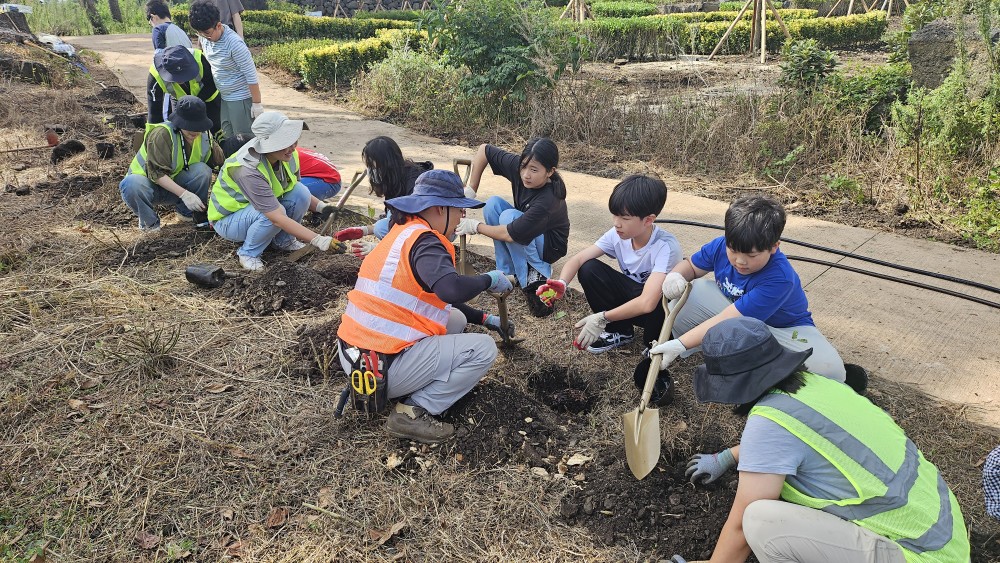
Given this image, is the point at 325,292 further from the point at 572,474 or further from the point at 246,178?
the point at 572,474

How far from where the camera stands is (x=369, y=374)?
256cm

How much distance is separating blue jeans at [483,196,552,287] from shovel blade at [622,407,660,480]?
155 centimetres

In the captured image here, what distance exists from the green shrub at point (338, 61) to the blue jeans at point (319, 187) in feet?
16.8

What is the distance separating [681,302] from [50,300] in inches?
130

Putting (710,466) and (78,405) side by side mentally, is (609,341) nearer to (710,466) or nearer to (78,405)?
(710,466)

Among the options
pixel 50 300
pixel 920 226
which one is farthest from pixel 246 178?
pixel 920 226

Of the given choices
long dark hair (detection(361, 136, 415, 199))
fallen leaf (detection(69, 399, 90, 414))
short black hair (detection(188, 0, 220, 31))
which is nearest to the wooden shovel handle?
long dark hair (detection(361, 136, 415, 199))

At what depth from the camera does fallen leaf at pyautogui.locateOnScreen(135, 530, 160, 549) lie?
2232 mm

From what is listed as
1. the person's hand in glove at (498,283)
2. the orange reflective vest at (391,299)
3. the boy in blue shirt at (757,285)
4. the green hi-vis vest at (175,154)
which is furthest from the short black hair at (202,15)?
the boy in blue shirt at (757,285)

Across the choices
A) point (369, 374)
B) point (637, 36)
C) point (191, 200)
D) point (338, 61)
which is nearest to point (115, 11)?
point (338, 61)

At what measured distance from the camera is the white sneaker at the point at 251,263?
417cm

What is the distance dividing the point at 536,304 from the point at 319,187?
2.19 metres

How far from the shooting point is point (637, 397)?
2.98m

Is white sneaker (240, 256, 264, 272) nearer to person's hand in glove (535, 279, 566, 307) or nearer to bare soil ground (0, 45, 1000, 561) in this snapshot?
bare soil ground (0, 45, 1000, 561)
